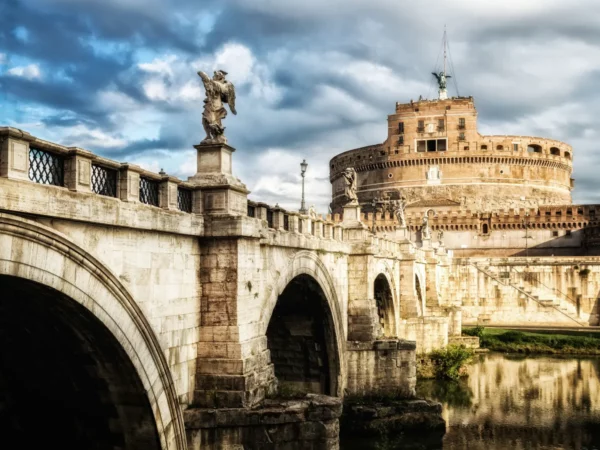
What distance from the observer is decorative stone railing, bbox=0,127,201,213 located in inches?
312

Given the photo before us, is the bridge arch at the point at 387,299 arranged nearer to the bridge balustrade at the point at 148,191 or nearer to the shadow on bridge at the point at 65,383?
the bridge balustrade at the point at 148,191

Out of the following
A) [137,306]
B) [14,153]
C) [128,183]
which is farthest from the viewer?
[137,306]

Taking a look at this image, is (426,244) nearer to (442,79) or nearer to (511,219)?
(511,219)

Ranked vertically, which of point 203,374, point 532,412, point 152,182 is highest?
point 152,182

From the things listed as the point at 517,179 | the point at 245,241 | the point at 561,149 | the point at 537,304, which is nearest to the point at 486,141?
the point at 517,179

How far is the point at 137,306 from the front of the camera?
1045 centimetres

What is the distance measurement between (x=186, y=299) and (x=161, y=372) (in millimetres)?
1404

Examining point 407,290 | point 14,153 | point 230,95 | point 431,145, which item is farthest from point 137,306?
point 431,145

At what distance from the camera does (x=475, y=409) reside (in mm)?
28969

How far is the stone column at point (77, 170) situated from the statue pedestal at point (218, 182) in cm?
357

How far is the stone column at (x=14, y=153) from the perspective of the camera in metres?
7.79

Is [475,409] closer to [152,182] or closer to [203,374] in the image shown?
[203,374]

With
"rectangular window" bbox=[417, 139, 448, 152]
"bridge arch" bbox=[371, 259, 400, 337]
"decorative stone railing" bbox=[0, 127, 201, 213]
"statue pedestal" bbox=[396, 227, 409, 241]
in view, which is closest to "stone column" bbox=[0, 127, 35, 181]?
"decorative stone railing" bbox=[0, 127, 201, 213]

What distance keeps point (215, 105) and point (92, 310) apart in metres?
5.30
